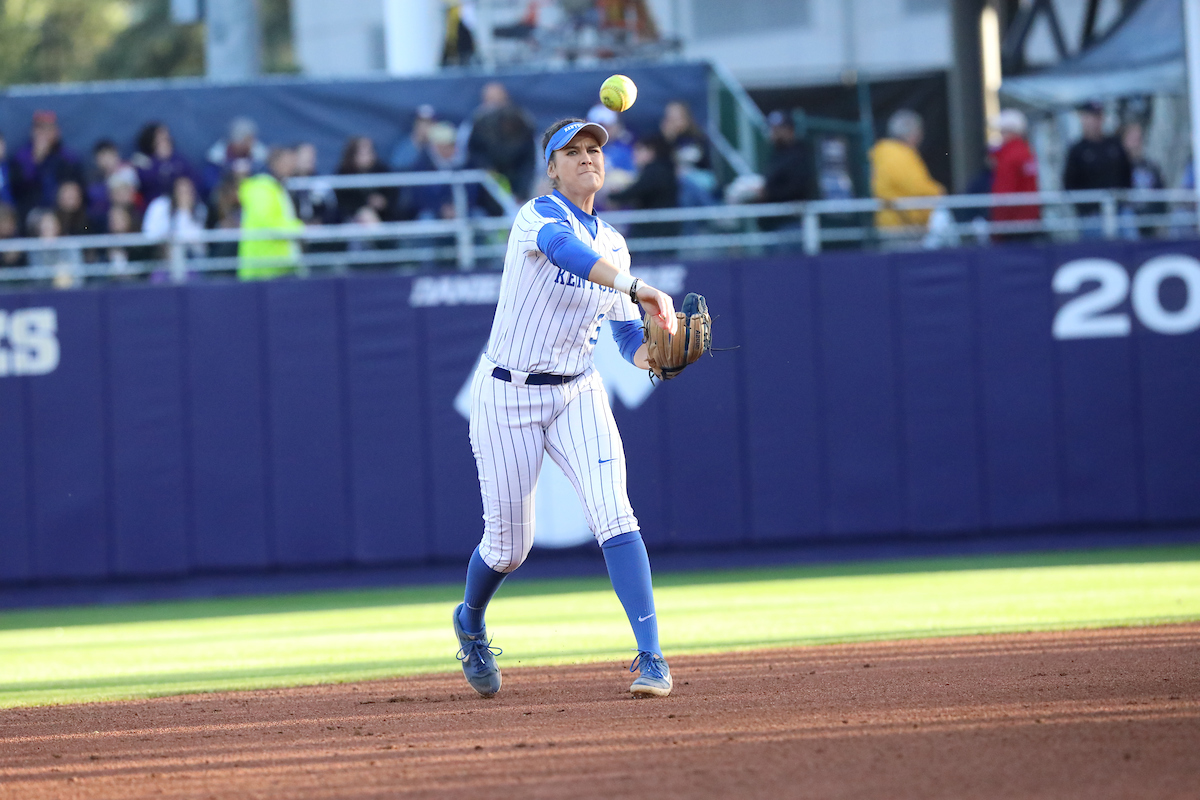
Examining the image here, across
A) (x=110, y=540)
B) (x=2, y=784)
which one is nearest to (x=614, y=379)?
(x=110, y=540)

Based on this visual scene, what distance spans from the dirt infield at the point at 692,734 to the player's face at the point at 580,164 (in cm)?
202

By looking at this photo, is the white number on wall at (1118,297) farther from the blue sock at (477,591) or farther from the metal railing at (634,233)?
the blue sock at (477,591)

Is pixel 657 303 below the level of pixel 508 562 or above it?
above

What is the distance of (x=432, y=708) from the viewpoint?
562 cm

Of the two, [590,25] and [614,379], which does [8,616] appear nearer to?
[614,379]

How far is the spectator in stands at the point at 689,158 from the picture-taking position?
511 inches

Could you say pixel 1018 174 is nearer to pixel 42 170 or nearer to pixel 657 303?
pixel 657 303

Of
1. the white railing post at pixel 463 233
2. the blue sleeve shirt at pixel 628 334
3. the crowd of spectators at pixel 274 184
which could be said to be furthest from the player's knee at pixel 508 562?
the crowd of spectators at pixel 274 184

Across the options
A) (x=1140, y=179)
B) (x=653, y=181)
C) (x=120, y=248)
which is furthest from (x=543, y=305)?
(x=1140, y=179)

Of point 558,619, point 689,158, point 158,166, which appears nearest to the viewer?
point 558,619

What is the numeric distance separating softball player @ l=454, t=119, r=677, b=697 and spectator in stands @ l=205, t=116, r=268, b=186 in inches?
320

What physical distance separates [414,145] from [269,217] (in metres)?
1.84

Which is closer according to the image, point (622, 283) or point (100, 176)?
point (622, 283)

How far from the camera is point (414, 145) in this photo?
44.5 feet
